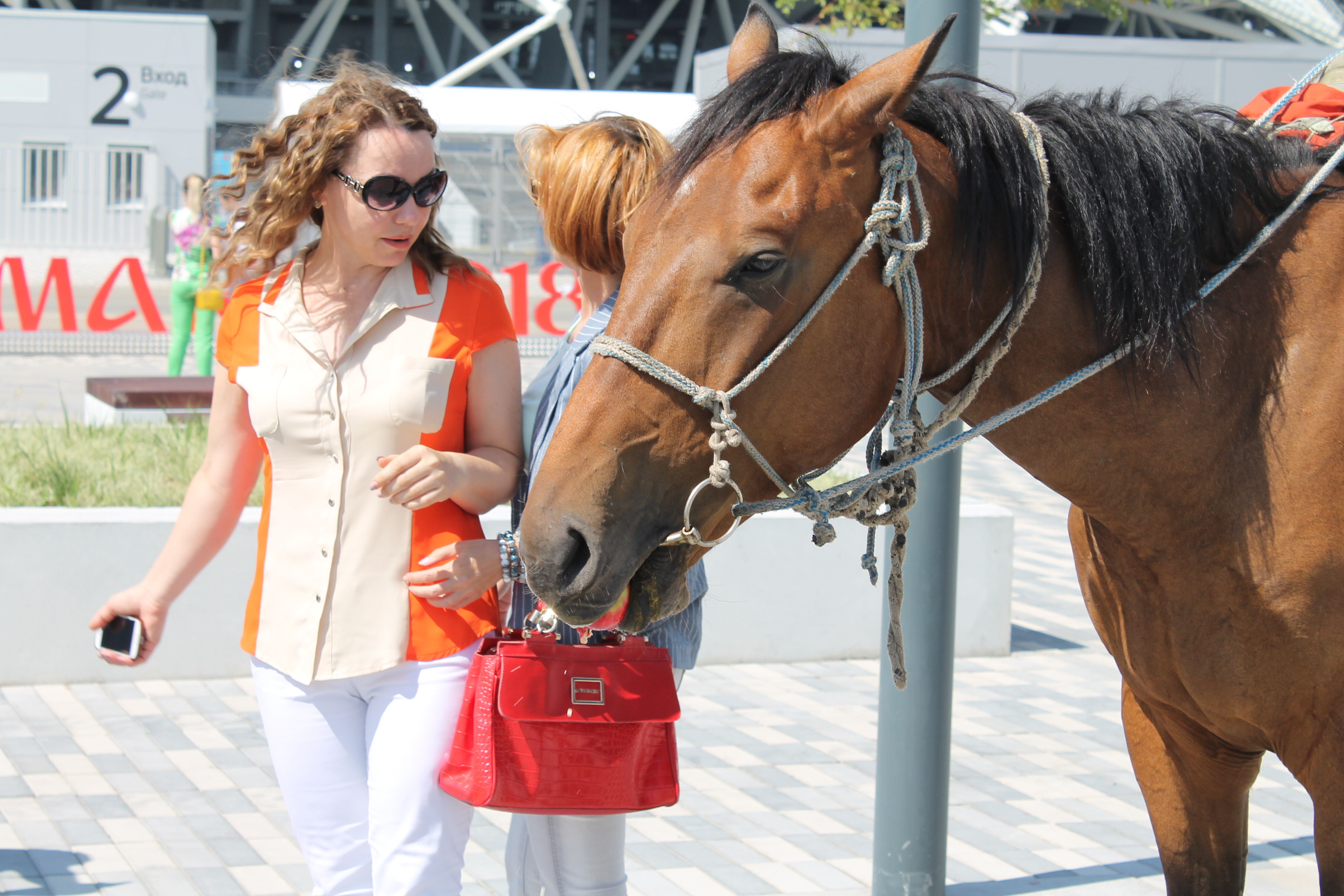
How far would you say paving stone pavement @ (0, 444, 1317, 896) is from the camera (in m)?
3.72

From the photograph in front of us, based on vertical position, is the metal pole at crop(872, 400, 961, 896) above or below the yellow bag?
above

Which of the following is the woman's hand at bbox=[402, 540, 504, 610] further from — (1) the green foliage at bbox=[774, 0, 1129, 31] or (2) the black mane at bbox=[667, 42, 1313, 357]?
(1) the green foliage at bbox=[774, 0, 1129, 31]

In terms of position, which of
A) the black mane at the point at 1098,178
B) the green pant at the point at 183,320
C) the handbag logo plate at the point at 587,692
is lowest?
the green pant at the point at 183,320

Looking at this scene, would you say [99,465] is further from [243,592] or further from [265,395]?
[265,395]

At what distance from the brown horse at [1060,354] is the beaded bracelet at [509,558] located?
566 millimetres

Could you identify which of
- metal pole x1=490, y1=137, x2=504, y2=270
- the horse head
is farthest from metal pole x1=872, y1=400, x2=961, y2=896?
metal pole x1=490, y1=137, x2=504, y2=270

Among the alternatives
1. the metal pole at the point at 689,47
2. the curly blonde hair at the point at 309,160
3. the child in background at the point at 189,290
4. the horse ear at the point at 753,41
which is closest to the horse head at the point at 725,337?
the horse ear at the point at 753,41

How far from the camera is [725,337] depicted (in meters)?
1.72

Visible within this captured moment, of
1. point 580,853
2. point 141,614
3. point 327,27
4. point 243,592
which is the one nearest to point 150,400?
point 243,592

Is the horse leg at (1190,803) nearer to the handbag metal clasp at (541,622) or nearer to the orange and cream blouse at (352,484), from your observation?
the handbag metal clasp at (541,622)

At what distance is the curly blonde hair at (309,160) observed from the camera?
240 centimetres

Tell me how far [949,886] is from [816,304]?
2.58 metres

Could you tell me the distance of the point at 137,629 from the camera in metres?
2.48

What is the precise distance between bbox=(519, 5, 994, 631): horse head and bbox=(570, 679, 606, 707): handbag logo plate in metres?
0.49
